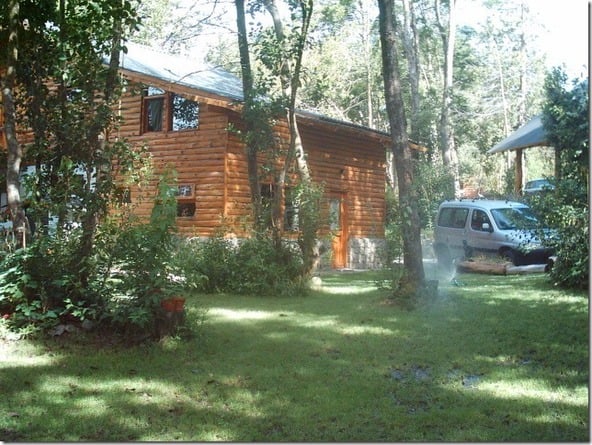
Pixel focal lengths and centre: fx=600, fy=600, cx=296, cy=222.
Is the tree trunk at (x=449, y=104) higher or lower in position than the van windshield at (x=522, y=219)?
higher

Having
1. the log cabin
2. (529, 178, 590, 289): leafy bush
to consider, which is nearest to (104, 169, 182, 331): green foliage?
the log cabin

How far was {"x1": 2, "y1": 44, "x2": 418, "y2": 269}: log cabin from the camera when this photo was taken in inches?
427

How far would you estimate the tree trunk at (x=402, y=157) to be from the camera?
7188mm

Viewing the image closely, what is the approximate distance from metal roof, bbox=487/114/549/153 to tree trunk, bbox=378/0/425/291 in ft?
5.49

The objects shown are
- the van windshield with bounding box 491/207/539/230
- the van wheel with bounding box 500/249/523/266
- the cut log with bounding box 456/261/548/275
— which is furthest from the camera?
the van wheel with bounding box 500/249/523/266

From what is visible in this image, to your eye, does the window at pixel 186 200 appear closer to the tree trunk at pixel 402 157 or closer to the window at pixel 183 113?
the window at pixel 183 113

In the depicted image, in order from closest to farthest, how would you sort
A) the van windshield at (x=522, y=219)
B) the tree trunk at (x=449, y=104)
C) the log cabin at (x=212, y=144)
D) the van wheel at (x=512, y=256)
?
1. the van windshield at (x=522, y=219)
2. the van wheel at (x=512, y=256)
3. the log cabin at (x=212, y=144)
4. the tree trunk at (x=449, y=104)

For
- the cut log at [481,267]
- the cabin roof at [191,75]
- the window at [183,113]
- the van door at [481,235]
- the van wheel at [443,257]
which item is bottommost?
the cut log at [481,267]

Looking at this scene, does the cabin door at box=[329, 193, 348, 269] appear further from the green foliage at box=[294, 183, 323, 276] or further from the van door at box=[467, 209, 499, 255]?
the green foliage at box=[294, 183, 323, 276]

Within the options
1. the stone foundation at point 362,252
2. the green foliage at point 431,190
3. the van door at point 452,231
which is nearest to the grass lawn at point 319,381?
the van door at point 452,231

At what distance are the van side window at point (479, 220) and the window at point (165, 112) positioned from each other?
5781 mm

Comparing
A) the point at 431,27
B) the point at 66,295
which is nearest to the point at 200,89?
the point at 66,295

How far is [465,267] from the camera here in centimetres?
1122

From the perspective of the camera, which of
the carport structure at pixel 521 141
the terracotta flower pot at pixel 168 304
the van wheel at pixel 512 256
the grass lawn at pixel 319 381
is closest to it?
the grass lawn at pixel 319 381
